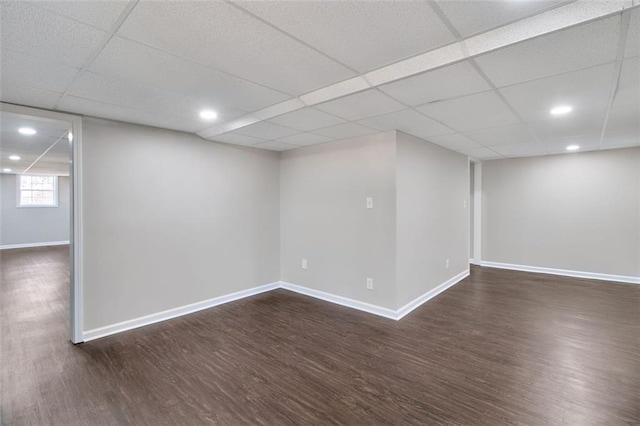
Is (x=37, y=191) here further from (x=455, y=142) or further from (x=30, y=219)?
(x=455, y=142)

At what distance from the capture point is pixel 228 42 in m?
1.67

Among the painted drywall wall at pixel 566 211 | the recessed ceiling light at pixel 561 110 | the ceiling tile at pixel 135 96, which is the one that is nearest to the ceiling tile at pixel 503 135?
the recessed ceiling light at pixel 561 110

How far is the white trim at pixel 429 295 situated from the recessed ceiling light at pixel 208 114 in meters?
3.04

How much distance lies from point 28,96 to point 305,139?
273 cm

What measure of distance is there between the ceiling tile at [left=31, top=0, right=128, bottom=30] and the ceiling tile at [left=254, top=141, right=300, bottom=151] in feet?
9.07

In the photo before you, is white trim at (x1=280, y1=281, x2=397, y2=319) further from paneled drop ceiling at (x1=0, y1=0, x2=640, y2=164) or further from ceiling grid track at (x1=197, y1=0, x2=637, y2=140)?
ceiling grid track at (x1=197, y1=0, x2=637, y2=140)

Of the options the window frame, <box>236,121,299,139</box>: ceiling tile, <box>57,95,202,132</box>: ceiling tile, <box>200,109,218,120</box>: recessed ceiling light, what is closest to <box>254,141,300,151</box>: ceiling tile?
<box>236,121,299,139</box>: ceiling tile

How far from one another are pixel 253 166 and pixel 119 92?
2.29 metres

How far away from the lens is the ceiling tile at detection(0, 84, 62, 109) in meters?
2.29

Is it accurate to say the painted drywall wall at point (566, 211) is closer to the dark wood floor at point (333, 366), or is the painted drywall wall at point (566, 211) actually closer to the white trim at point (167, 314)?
the dark wood floor at point (333, 366)

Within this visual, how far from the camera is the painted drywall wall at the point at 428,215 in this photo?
3689 mm

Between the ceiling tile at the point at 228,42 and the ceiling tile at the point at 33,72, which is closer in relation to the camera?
the ceiling tile at the point at 228,42

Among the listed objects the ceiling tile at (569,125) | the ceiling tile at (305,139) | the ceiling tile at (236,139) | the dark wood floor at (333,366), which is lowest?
the dark wood floor at (333,366)

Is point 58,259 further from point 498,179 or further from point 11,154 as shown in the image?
point 498,179
